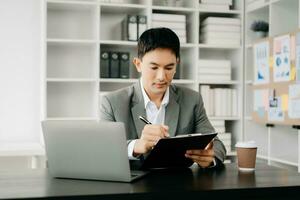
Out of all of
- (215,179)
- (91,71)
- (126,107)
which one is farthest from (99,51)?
(215,179)

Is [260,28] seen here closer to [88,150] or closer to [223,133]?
[223,133]

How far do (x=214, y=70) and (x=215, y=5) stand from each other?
61 cm

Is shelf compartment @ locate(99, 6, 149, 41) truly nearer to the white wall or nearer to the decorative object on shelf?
the white wall

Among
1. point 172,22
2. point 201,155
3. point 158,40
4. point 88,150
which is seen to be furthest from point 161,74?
point 172,22

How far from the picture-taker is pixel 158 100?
2.18 metres

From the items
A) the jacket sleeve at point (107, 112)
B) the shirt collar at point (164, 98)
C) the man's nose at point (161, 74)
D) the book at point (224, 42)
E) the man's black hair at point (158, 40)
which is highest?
the book at point (224, 42)

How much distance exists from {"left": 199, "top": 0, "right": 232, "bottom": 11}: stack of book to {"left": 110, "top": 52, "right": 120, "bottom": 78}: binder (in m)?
0.93

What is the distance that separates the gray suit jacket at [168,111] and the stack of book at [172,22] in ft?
5.64

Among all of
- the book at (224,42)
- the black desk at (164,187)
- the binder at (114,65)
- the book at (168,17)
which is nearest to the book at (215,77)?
the book at (224,42)

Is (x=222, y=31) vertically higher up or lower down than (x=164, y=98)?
higher up

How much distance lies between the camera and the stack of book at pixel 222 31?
3.96m

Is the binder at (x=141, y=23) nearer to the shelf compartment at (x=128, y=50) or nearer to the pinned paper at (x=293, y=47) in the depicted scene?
the shelf compartment at (x=128, y=50)

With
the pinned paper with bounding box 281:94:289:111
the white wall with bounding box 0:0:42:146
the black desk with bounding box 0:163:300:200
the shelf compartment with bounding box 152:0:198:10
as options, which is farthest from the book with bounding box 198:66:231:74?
the black desk with bounding box 0:163:300:200

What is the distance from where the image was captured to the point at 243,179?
4.97ft
